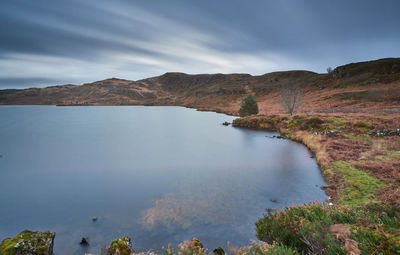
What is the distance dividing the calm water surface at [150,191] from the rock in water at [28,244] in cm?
135

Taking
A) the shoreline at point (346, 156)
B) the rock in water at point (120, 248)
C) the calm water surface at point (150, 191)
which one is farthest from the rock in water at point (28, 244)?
the shoreline at point (346, 156)

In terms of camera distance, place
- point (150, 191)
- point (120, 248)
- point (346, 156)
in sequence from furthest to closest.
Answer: point (346, 156) → point (150, 191) → point (120, 248)

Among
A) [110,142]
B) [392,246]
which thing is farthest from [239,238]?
[110,142]

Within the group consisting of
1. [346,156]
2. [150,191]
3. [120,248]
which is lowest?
[150,191]

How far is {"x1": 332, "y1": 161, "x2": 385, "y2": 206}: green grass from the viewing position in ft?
37.4

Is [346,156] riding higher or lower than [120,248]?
higher

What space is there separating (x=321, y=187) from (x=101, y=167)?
19.1m

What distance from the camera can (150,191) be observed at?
14.9 metres

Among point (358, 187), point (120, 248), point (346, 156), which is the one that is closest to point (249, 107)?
point (346, 156)

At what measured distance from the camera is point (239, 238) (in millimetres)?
9703

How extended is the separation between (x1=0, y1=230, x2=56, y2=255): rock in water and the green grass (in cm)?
1404

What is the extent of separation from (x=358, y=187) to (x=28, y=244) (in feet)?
55.1

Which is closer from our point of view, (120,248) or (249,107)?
(120,248)

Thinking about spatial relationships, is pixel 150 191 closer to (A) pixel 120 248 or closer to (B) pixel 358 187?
(A) pixel 120 248
